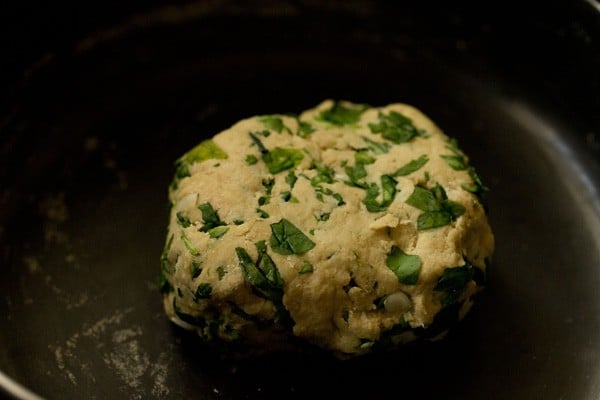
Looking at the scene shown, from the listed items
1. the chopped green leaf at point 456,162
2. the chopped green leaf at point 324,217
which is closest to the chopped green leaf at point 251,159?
the chopped green leaf at point 324,217

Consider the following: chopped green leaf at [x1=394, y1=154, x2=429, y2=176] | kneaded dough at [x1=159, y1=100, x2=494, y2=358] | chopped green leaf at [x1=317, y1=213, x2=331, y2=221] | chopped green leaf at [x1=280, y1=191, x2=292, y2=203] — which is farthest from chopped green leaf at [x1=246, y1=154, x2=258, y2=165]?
chopped green leaf at [x1=394, y1=154, x2=429, y2=176]

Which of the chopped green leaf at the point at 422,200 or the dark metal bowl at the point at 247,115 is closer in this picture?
the chopped green leaf at the point at 422,200

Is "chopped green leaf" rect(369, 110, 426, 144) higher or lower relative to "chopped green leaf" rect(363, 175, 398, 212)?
higher

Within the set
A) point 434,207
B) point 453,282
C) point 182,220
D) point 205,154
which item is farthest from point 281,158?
point 453,282

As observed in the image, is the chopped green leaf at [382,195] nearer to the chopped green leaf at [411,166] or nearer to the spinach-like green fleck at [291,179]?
the chopped green leaf at [411,166]

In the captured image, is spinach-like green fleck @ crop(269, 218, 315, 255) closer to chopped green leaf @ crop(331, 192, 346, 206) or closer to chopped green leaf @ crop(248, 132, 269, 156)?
chopped green leaf @ crop(331, 192, 346, 206)

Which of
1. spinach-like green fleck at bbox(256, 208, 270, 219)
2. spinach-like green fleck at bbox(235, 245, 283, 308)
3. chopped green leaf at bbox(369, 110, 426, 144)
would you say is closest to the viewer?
spinach-like green fleck at bbox(235, 245, 283, 308)

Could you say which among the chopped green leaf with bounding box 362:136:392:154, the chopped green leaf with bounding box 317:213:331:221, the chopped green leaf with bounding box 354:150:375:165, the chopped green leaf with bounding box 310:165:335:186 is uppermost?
the chopped green leaf with bounding box 362:136:392:154
